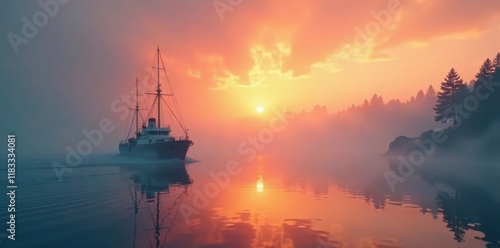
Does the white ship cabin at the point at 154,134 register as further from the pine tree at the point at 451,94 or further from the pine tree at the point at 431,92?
the pine tree at the point at 431,92

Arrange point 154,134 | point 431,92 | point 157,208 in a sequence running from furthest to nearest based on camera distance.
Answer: point 431,92 < point 154,134 < point 157,208

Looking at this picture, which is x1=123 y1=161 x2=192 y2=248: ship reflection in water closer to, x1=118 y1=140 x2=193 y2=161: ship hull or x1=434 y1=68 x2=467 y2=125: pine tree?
x1=118 y1=140 x2=193 y2=161: ship hull

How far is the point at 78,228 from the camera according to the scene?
49.9 ft

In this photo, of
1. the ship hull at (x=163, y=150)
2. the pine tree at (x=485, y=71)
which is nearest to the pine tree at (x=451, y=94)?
the pine tree at (x=485, y=71)

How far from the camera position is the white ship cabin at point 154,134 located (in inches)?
2822

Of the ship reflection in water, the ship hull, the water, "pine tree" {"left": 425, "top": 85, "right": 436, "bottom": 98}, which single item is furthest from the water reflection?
"pine tree" {"left": 425, "top": 85, "right": 436, "bottom": 98}

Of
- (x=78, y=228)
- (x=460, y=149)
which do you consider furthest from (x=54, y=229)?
(x=460, y=149)

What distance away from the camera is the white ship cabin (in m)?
71.7

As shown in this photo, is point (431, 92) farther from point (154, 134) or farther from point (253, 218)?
point (253, 218)

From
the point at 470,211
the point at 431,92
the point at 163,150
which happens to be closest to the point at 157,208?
the point at 470,211

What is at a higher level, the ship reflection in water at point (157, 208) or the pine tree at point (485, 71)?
the pine tree at point (485, 71)

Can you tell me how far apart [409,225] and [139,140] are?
70397 mm

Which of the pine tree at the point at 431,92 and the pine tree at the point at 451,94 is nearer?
the pine tree at the point at 451,94

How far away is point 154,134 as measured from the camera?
7319cm
